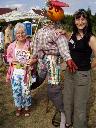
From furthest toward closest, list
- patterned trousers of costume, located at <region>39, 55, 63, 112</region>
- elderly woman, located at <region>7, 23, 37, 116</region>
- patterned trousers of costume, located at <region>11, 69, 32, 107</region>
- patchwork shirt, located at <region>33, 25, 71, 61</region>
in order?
1. patterned trousers of costume, located at <region>11, 69, 32, 107</region>
2. elderly woman, located at <region>7, 23, 37, 116</region>
3. patterned trousers of costume, located at <region>39, 55, 63, 112</region>
4. patchwork shirt, located at <region>33, 25, 71, 61</region>

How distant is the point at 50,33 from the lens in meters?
5.81

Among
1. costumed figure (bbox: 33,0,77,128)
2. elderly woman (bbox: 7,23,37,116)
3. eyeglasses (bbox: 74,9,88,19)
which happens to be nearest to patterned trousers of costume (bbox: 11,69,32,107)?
elderly woman (bbox: 7,23,37,116)

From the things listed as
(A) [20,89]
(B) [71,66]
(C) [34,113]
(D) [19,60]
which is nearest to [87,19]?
(B) [71,66]

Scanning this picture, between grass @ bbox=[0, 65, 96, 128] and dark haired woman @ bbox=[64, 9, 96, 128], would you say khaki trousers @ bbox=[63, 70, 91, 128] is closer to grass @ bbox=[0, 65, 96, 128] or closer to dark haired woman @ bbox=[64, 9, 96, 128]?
dark haired woman @ bbox=[64, 9, 96, 128]

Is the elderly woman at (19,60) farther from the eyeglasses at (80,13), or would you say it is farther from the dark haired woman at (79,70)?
the eyeglasses at (80,13)

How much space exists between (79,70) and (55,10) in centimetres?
100

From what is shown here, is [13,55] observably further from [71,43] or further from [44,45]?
[71,43]

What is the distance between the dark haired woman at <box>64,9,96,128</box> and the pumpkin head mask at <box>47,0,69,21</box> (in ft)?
1.47

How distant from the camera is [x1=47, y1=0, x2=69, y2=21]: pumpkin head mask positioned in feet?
19.2

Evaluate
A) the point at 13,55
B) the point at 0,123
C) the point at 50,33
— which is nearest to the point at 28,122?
the point at 0,123

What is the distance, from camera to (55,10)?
5.89m

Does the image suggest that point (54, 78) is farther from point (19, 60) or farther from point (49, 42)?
point (19, 60)

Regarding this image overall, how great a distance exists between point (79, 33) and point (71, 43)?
0.17 m

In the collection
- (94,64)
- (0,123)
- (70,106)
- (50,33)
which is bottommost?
(0,123)
